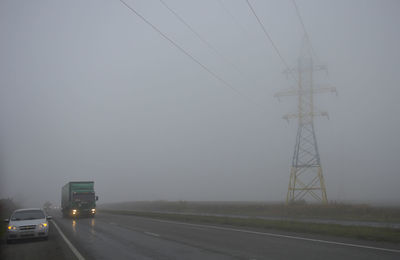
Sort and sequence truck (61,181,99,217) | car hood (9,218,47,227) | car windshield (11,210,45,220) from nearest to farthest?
car hood (9,218,47,227)
car windshield (11,210,45,220)
truck (61,181,99,217)

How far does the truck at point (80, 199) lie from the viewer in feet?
118

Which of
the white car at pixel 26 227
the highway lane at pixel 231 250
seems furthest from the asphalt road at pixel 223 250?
the white car at pixel 26 227

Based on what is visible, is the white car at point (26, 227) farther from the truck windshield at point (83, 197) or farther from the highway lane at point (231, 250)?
the truck windshield at point (83, 197)

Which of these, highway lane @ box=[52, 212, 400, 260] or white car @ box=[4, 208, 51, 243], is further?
white car @ box=[4, 208, 51, 243]

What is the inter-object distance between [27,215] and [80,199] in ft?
65.4

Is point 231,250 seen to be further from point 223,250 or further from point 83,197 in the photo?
point 83,197

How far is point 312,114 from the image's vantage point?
27625 millimetres

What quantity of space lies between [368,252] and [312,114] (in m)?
19.3

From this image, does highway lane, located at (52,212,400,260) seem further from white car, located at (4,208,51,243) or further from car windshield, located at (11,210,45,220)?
car windshield, located at (11,210,45,220)

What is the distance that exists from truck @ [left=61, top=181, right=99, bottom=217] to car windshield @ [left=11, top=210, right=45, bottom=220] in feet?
63.1

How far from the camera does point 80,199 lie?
36.2m

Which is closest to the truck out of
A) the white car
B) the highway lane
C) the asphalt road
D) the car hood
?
the white car

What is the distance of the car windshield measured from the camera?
16641 mm

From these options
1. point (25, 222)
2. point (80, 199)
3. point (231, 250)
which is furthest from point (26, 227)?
point (80, 199)
